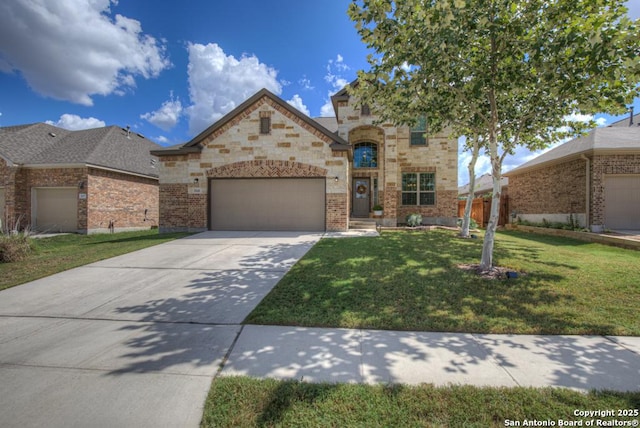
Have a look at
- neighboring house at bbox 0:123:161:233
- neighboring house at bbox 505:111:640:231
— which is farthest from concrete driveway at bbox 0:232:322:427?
neighboring house at bbox 505:111:640:231

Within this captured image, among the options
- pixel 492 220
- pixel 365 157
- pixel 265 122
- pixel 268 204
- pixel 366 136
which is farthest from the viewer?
pixel 365 157

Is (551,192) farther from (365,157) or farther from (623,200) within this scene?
(365,157)

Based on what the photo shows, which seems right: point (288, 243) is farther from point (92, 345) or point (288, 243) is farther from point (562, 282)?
point (562, 282)

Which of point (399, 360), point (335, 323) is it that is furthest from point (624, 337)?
point (335, 323)

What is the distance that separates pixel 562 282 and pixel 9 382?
8.44m

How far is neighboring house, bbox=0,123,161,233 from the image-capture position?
1477 centimetres

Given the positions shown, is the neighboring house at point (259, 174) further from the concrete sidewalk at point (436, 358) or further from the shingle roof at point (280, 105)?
the concrete sidewalk at point (436, 358)

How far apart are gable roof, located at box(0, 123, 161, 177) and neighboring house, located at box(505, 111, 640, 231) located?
2418cm

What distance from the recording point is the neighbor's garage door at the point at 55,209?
15125 mm

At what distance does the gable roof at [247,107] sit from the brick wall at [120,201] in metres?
5.62

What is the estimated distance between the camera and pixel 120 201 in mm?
16594

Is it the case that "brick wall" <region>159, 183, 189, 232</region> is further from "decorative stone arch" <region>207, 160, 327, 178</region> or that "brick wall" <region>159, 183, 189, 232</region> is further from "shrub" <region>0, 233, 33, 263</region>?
"shrub" <region>0, 233, 33, 263</region>

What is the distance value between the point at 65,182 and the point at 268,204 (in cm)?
1162

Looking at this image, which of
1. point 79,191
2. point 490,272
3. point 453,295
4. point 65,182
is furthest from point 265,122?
point 65,182
